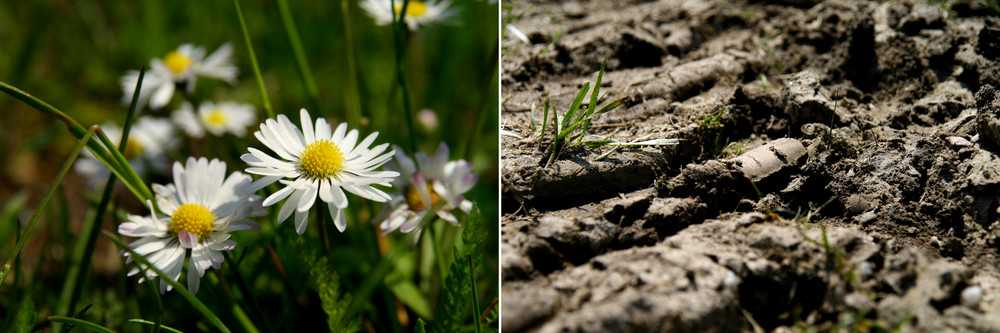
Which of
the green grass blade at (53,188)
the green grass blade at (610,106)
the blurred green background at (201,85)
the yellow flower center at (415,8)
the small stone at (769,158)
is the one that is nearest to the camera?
the green grass blade at (53,188)

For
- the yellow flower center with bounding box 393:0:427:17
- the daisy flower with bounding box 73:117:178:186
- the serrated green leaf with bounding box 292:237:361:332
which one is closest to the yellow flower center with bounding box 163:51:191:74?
the daisy flower with bounding box 73:117:178:186

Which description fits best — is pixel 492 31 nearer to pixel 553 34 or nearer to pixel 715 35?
pixel 553 34

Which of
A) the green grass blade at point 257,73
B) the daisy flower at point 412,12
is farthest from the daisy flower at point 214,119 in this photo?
the green grass blade at point 257,73

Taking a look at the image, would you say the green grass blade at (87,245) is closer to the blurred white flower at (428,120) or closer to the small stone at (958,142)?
the blurred white flower at (428,120)

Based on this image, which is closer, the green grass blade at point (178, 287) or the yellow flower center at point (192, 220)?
the green grass blade at point (178, 287)

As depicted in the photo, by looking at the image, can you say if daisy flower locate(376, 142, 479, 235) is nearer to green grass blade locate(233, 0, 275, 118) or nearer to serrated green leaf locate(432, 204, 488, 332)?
serrated green leaf locate(432, 204, 488, 332)

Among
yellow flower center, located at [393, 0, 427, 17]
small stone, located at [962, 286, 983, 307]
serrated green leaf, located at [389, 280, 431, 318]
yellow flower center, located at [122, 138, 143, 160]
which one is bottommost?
serrated green leaf, located at [389, 280, 431, 318]
